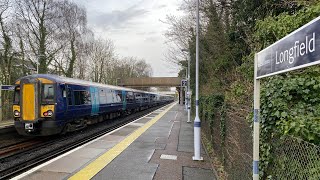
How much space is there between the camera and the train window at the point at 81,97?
1471cm

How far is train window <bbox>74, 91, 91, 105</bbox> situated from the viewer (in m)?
14.7

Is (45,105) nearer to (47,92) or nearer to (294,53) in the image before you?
(47,92)

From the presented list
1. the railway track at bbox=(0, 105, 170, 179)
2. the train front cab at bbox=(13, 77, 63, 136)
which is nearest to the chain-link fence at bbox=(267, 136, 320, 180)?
the railway track at bbox=(0, 105, 170, 179)

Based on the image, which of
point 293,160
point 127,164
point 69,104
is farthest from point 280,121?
point 69,104

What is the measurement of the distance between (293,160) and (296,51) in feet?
4.47

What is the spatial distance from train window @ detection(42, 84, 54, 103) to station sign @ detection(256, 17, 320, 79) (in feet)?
37.4

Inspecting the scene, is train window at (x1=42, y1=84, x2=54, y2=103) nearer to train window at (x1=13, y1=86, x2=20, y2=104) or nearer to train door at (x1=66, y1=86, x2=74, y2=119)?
train door at (x1=66, y1=86, x2=74, y2=119)

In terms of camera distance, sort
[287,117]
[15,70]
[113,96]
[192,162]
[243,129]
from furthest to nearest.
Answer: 1. [15,70]
2. [113,96]
3. [192,162]
4. [243,129]
5. [287,117]

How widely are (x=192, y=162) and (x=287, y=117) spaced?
5.47 meters

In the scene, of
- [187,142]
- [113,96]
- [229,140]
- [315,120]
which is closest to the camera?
[315,120]

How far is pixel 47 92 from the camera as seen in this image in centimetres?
1280

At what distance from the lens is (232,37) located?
12.4 meters

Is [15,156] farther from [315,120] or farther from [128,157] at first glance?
[315,120]

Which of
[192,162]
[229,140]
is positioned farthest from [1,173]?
[229,140]
